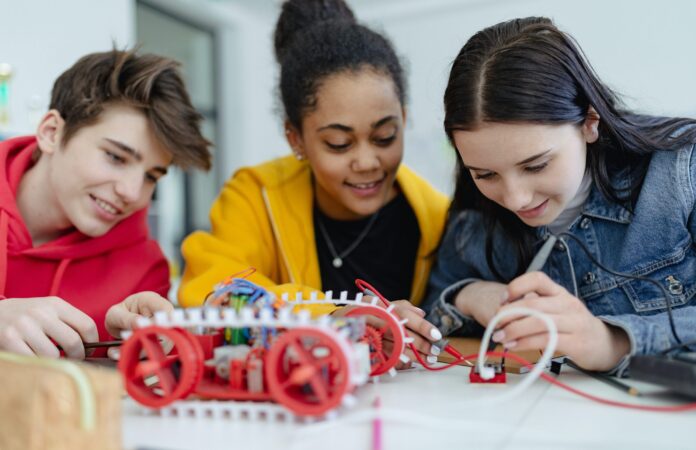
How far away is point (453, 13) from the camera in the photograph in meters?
3.87

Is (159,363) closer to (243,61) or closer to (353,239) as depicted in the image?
(353,239)

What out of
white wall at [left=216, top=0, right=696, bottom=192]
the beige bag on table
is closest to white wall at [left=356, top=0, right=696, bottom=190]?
white wall at [left=216, top=0, right=696, bottom=192]

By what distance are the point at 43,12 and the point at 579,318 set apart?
279cm

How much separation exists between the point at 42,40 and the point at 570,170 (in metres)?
2.56

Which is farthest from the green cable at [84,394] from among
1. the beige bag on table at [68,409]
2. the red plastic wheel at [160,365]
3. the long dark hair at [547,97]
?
the long dark hair at [547,97]

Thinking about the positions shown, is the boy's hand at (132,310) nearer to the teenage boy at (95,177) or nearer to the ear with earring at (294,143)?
the teenage boy at (95,177)

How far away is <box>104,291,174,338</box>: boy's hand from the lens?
0.81 metres

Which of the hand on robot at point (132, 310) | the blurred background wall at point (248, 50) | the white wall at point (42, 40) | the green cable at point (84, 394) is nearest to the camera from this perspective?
the green cable at point (84, 394)

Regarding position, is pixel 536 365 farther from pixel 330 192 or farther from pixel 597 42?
pixel 597 42

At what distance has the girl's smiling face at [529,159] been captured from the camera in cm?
83

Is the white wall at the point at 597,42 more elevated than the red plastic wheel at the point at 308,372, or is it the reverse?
the white wall at the point at 597,42

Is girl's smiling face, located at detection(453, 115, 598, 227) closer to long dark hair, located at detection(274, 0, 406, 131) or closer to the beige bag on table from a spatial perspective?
long dark hair, located at detection(274, 0, 406, 131)

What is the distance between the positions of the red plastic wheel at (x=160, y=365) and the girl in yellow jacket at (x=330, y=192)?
430 millimetres

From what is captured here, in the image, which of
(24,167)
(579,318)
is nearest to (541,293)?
(579,318)
